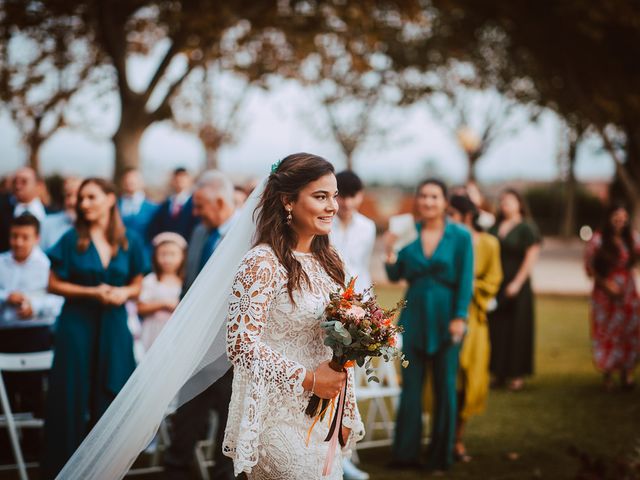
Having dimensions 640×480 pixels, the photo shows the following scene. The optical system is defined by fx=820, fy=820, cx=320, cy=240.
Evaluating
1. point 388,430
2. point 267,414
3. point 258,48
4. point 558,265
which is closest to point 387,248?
point 388,430

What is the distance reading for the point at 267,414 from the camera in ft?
11.6

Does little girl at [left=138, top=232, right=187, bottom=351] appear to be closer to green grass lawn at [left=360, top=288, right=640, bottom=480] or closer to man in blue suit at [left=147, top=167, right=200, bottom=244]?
man in blue suit at [left=147, top=167, right=200, bottom=244]

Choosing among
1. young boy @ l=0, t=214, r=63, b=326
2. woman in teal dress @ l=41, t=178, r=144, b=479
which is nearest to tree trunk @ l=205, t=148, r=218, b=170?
young boy @ l=0, t=214, r=63, b=326

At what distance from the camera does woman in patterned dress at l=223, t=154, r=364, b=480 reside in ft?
11.3

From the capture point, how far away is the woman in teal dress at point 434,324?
679 cm

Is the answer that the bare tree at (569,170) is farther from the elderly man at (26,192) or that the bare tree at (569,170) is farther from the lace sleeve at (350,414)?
the lace sleeve at (350,414)

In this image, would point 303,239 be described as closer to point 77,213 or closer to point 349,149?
point 77,213

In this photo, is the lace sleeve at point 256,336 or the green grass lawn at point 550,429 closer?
the lace sleeve at point 256,336

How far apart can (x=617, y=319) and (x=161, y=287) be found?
6158 millimetres

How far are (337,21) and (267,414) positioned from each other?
45.2 ft

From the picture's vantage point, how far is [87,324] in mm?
5742

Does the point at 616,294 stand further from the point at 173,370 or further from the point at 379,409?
the point at 173,370

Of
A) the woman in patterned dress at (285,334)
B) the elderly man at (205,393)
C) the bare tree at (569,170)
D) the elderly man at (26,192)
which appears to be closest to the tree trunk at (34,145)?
the elderly man at (26,192)

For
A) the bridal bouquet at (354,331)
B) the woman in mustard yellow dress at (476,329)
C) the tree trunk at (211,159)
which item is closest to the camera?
the bridal bouquet at (354,331)
